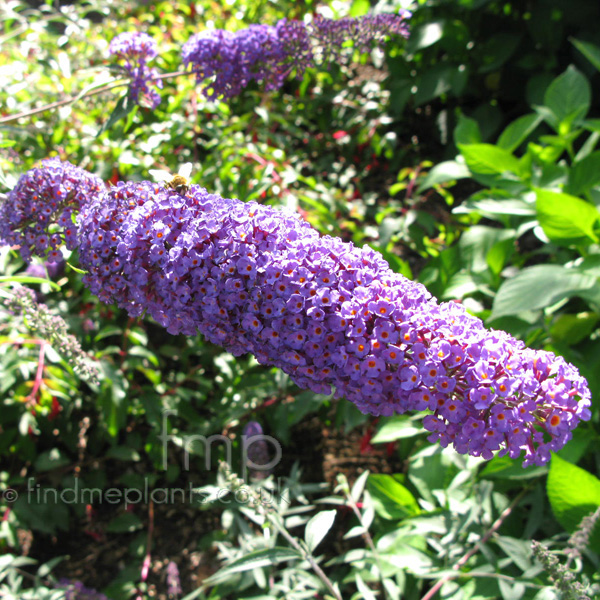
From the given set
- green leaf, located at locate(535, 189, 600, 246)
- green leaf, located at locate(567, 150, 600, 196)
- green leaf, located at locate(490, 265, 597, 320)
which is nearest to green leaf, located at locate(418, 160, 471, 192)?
green leaf, located at locate(567, 150, 600, 196)

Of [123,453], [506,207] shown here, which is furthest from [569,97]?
[123,453]

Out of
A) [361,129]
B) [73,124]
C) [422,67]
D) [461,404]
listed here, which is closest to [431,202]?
[361,129]

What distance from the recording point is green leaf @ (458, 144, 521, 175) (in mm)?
2416

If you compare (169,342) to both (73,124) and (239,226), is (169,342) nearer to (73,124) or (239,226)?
(73,124)

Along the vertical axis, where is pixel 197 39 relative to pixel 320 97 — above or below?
above

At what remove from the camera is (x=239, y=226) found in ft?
4.05

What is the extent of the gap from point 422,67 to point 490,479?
292 cm

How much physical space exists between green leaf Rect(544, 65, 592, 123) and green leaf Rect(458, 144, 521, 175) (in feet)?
1.38

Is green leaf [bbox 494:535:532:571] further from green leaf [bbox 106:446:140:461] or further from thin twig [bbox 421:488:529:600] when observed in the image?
green leaf [bbox 106:446:140:461]

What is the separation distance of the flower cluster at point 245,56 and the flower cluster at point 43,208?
814mm

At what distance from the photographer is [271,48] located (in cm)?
218

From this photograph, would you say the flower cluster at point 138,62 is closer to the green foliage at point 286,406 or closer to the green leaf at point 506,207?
the green foliage at point 286,406

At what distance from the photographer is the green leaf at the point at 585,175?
236 centimetres

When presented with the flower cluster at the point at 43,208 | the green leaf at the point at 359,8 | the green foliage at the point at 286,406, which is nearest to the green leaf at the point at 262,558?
the green foliage at the point at 286,406
